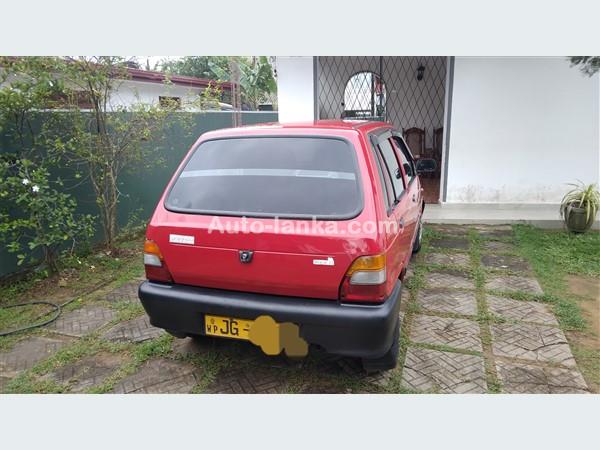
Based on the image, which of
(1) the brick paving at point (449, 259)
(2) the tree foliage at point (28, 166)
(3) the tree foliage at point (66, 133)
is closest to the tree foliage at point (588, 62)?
(1) the brick paving at point (449, 259)

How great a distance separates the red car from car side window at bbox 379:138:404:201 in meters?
0.19

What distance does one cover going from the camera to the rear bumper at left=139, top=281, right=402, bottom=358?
2.28 metres

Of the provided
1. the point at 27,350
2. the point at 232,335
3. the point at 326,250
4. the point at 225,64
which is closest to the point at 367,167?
the point at 326,250

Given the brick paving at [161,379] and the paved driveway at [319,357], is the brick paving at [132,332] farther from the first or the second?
the brick paving at [161,379]

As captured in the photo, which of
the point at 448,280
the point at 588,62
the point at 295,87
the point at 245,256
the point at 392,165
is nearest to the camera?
the point at 245,256

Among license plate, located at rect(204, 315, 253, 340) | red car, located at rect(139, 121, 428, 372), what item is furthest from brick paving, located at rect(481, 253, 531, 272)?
license plate, located at rect(204, 315, 253, 340)

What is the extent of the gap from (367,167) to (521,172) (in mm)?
5202

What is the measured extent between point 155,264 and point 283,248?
0.88 m

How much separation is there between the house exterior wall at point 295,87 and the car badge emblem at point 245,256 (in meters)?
5.28

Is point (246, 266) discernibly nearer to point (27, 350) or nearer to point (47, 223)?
point (27, 350)

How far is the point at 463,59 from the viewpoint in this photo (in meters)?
6.57

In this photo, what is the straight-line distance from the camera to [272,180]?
2613 mm

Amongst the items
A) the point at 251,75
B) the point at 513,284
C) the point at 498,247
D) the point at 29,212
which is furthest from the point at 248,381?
the point at 251,75

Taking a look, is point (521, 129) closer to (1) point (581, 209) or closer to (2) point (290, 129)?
(1) point (581, 209)
